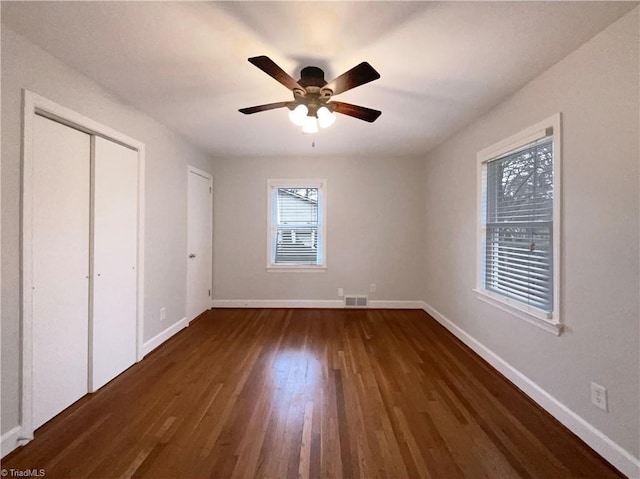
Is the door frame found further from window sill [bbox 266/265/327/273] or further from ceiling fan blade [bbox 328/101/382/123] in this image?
window sill [bbox 266/265/327/273]

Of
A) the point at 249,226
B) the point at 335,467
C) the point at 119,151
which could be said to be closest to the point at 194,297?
the point at 249,226

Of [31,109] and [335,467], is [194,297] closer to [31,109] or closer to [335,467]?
[31,109]

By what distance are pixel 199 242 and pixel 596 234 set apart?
415 cm

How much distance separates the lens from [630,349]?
4.60ft

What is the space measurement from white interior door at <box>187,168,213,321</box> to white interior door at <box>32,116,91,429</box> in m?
1.55

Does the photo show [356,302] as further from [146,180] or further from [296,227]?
[146,180]

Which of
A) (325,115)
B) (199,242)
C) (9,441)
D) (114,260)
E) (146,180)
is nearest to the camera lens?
(9,441)

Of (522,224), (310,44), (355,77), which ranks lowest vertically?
(522,224)

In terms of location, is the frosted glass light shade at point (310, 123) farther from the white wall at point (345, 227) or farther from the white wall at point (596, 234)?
the white wall at point (345, 227)

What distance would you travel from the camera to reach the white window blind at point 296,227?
14.2 feet

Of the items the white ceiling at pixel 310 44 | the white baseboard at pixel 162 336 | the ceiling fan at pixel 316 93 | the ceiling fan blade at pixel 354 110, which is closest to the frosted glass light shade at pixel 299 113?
the ceiling fan at pixel 316 93

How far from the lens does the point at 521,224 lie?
7.30ft

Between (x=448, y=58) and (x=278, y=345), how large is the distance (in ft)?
9.86

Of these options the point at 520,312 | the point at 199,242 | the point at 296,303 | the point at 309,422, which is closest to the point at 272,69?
the point at 309,422
